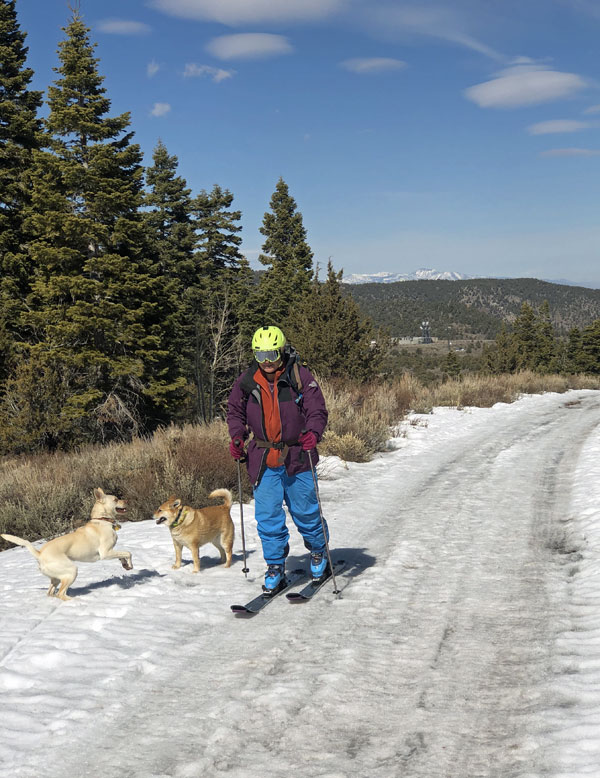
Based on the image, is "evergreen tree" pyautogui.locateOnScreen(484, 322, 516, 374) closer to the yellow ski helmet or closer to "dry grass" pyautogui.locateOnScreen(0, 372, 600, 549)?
"dry grass" pyautogui.locateOnScreen(0, 372, 600, 549)

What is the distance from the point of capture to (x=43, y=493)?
8469mm

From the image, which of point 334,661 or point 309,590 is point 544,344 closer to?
point 309,590

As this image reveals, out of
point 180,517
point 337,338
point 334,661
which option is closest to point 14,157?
point 337,338

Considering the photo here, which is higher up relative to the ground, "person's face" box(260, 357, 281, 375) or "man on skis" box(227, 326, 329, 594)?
"person's face" box(260, 357, 281, 375)

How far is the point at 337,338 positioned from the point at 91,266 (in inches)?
366

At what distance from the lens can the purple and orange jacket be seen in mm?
5086

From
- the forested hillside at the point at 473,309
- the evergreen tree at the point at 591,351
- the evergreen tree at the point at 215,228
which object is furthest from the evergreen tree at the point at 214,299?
the forested hillside at the point at 473,309

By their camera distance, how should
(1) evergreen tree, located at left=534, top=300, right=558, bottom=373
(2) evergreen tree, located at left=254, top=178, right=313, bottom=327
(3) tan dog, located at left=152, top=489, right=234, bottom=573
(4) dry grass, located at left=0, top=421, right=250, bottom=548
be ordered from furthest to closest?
(1) evergreen tree, located at left=534, top=300, right=558, bottom=373 → (2) evergreen tree, located at left=254, top=178, right=313, bottom=327 → (4) dry grass, located at left=0, top=421, right=250, bottom=548 → (3) tan dog, located at left=152, top=489, right=234, bottom=573

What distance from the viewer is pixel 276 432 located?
5117mm

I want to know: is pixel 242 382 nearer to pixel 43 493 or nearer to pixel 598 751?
pixel 598 751

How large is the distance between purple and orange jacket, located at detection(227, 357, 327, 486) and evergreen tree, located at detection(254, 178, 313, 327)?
39721mm

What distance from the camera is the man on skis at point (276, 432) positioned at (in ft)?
16.6

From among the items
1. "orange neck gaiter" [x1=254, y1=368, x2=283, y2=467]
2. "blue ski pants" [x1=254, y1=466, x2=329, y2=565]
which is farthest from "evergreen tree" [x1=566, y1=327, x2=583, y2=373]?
"orange neck gaiter" [x1=254, y1=368, x2=283, y2=467]

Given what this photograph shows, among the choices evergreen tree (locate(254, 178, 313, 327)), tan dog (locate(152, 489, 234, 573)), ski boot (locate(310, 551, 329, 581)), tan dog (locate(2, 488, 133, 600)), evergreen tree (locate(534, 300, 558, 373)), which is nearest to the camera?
tan dog (locate(2, 488, 133, 600))
